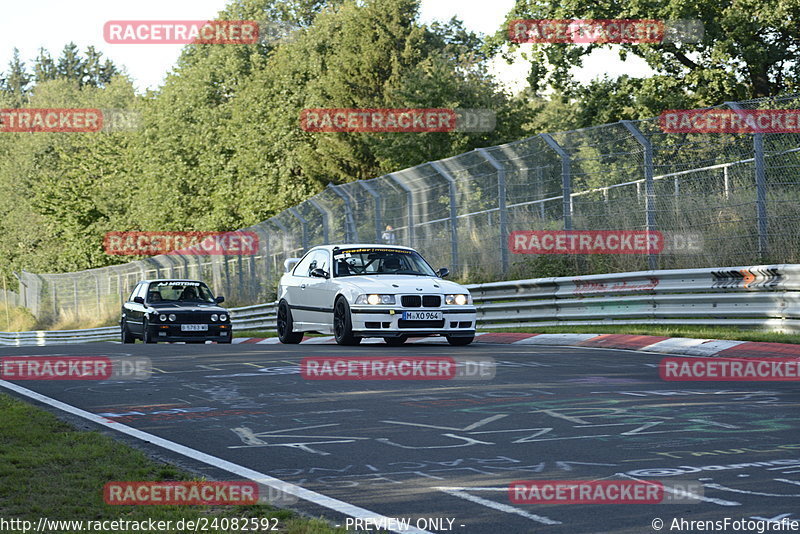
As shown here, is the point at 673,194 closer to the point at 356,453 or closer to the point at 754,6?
the point at 356,453

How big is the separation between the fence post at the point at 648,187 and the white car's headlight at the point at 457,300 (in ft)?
11.4

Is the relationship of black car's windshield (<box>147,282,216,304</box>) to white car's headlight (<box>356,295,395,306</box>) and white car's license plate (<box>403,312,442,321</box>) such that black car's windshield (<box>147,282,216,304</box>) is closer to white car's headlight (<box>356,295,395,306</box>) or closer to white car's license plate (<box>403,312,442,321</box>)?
Result: white car's headlight (<box>356,295,395,306</box>)

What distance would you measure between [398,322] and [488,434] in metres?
8.18

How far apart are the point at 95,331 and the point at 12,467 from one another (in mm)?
40712

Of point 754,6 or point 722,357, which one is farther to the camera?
point 754,6

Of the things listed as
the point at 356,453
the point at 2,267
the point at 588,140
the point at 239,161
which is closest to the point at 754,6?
the point at 588,140

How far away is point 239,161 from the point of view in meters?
60.3
